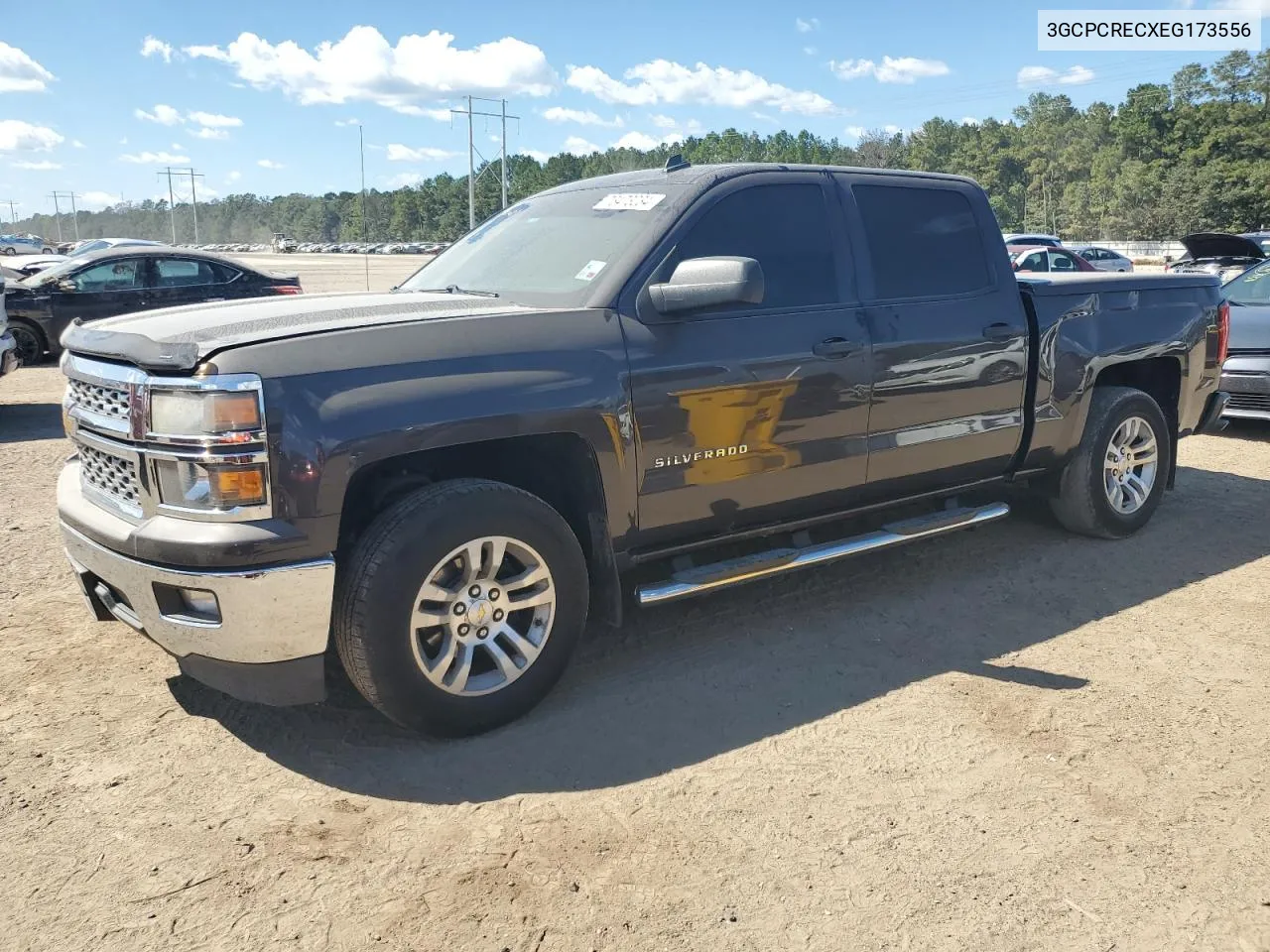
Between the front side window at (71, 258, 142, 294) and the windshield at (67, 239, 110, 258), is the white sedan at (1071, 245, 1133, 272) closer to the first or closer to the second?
the front side window at (71, 258, 142, 294)

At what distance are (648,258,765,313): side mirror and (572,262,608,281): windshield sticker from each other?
308mm

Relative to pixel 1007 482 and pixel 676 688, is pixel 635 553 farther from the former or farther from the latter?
pixel 1007 482

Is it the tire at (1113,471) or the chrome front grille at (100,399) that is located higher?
the chrome front grille at (100,399)

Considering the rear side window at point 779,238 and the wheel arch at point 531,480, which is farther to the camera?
the rear side window at point 779,238

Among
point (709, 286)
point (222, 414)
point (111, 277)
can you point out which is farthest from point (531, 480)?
point (111, 277)

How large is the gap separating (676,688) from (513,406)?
1.28 metres

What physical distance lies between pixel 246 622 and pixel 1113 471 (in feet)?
15.5

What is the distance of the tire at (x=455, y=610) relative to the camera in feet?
10.3

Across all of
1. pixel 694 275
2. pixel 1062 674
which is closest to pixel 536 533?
pixel 694 275

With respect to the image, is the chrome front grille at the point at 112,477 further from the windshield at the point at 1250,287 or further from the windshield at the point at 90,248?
the windshield at the point at 90,248

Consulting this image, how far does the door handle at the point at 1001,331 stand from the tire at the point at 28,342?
12.4 m

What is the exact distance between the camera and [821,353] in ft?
13.5

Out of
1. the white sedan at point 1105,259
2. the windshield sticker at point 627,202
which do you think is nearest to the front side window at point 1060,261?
the white sedan at point 1105,259

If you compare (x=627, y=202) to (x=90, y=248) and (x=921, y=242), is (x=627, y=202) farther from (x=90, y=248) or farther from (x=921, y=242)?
(x=90, y=248)
